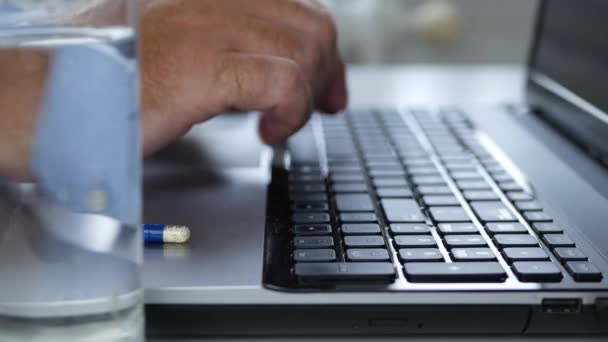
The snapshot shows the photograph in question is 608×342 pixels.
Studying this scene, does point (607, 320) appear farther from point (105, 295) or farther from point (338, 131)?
point (338, 131)

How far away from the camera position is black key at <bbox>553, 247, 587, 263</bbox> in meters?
0.39

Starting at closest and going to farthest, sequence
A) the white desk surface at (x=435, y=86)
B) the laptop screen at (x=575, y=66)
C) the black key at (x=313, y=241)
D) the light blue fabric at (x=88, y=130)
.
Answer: the light blue fabric at (x=88, y=130) < the black key at (x=313, y=241) < the laptop screen at (x=575, y=66) < the white desk surface at (x=435, y=86)

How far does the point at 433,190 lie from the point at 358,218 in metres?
0.08

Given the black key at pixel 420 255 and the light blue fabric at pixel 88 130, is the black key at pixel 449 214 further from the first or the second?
the light blue fabric at pixel 88 130

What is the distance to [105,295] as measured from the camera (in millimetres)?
314

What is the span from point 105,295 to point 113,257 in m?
0.02

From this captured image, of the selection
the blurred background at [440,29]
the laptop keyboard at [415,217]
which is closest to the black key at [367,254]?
the laptop keyboard at [415,217]

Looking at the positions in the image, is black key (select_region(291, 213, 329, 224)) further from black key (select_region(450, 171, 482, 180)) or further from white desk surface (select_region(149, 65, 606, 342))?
white desk surface (select_region(149, 65, 606, 342))

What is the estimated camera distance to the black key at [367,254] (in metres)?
0.38

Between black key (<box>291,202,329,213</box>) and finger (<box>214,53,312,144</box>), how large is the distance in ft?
0.33

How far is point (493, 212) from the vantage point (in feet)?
1.52

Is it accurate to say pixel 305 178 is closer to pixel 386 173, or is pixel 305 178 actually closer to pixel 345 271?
pixel 386 173

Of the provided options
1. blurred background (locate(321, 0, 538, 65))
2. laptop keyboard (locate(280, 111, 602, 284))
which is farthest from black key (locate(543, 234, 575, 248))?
blurred background (locate(321, 0, 538, 65))

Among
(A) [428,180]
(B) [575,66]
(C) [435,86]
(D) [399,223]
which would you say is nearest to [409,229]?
(D) [399,223]
